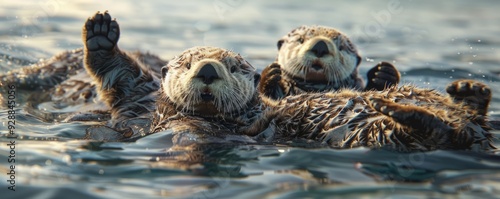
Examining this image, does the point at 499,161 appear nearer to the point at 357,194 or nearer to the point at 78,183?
the point at 357,194

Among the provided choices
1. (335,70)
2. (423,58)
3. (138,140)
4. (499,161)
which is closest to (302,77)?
(335,70)

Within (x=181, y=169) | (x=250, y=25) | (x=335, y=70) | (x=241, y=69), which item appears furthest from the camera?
(x=250, y=25)

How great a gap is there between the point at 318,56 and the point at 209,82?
182 centimetres

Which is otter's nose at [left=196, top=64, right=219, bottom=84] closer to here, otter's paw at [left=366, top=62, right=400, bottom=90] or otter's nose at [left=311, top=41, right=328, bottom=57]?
otter's nose at [left=311, top=41, right=328, bottom=57]

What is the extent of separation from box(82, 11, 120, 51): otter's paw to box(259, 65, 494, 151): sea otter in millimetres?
1741

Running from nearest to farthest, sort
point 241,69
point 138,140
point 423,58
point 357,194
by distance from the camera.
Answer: point 357,194
point 138,140
point 241,69
point 423,58

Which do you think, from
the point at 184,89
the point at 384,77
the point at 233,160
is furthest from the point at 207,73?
the point at 384,77

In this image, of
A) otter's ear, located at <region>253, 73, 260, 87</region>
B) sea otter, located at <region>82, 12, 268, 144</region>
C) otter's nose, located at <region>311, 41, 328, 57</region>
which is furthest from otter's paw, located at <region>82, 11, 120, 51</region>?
otter's nose, located at <region>311, 41, 328, 57</region>

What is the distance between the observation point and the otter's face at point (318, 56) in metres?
6.58

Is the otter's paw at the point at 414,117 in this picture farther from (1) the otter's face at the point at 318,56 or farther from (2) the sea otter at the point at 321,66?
(1) the otter's face at the point at 318,56

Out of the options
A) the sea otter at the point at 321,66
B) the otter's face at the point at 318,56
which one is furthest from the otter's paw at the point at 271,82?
the otter's face at the point at 318,56

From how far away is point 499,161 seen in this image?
4.55 m

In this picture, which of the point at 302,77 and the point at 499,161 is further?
the point at 302,77

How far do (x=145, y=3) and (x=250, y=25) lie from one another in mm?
Result: 3344
